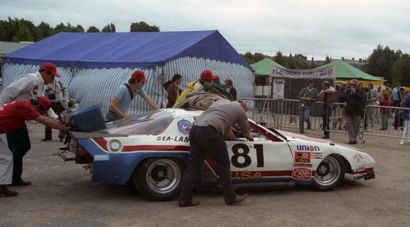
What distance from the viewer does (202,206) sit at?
6.49 metres

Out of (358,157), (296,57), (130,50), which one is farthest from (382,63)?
(358,157)

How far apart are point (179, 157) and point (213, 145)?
0.57m

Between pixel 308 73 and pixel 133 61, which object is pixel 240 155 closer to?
pixel 133 61

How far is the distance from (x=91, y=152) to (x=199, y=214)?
4.85 ft

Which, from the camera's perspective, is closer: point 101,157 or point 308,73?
point 101,157

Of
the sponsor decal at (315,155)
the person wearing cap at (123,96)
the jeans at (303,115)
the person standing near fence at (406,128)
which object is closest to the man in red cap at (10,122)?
the person wearing cap at (123,96)

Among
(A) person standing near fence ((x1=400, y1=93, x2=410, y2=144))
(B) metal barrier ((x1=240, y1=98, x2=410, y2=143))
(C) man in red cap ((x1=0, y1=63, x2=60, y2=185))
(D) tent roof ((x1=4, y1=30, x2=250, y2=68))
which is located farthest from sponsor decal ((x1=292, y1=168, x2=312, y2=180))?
(D) tent roof ((x1=4, y1=30, x2=250, y2=68))

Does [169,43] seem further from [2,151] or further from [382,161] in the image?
[2,151]

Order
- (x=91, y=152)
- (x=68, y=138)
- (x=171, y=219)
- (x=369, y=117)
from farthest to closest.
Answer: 1. (x=369, y=117)
2. (x=68, y=138)
3. (x=91, y=152)
4. (x=171, y=219)

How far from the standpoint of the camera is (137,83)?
8.42 meters

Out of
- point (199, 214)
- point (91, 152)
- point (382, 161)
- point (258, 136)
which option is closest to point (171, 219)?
point (199, 214)

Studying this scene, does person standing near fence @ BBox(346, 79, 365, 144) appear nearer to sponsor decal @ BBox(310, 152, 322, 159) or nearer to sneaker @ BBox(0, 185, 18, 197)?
sponsor decal @ BBox(310, 152, 322, 159)

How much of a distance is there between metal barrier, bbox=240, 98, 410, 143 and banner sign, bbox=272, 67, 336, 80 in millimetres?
6173

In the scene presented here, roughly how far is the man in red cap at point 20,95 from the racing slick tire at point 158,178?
6.06ft
